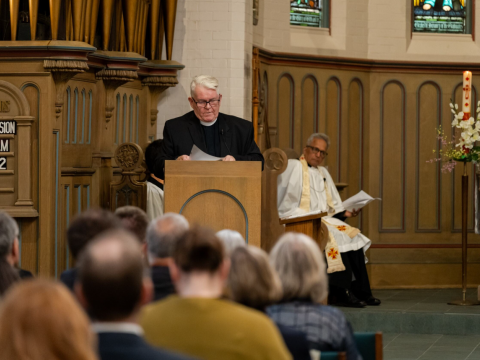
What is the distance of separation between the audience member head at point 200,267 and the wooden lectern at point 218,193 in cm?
254

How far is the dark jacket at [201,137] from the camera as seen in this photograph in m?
5.78

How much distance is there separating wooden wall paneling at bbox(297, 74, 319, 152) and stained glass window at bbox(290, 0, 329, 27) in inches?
26.1

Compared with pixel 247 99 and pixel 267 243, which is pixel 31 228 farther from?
pixel 247 99

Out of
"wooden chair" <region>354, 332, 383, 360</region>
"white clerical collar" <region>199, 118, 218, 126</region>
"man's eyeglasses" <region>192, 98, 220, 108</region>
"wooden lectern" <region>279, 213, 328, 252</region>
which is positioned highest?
"man's eyeglasses" <region>192, 98, 220, 108</region>

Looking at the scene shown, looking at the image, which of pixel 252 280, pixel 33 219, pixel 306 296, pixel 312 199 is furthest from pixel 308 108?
pixel 252 280

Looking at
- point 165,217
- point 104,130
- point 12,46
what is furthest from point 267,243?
point 165,217

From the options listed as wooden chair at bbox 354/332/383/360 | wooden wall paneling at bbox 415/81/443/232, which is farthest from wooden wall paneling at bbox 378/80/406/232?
wooden chair at bbox 354/332/383/360

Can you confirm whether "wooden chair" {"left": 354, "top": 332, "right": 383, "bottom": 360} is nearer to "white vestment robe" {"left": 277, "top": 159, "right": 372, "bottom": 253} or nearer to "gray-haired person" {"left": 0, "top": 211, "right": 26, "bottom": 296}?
"gray-haired person" {"left": 0, "top": 211, "right": 26, "bottom": 296}

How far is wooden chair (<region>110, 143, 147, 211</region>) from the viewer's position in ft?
24.4

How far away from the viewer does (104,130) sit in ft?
25.6

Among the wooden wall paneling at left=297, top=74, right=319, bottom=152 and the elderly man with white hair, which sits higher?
the wooden wall paneling at left=297, top=74, right=319, bottom=152

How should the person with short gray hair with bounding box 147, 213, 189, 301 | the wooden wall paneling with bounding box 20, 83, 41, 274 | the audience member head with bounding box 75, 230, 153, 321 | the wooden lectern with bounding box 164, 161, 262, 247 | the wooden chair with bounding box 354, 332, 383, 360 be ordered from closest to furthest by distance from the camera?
the audience member head with bounding box 75, 230, 153, 321 < the person with short gray hair with bounding box 147, 213, 189, 301 < the wooden chair with bounding box 354, 332, 383, 360 < the wooden lectern with bounding box 164, 161, 262, 247 < the wooden wall paneling with bounding box 20, 83, 41, 274

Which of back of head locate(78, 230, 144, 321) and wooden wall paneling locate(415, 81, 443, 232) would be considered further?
wooden wall paneling locate(415, 81, 443, 232)

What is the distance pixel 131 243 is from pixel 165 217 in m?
1.39
